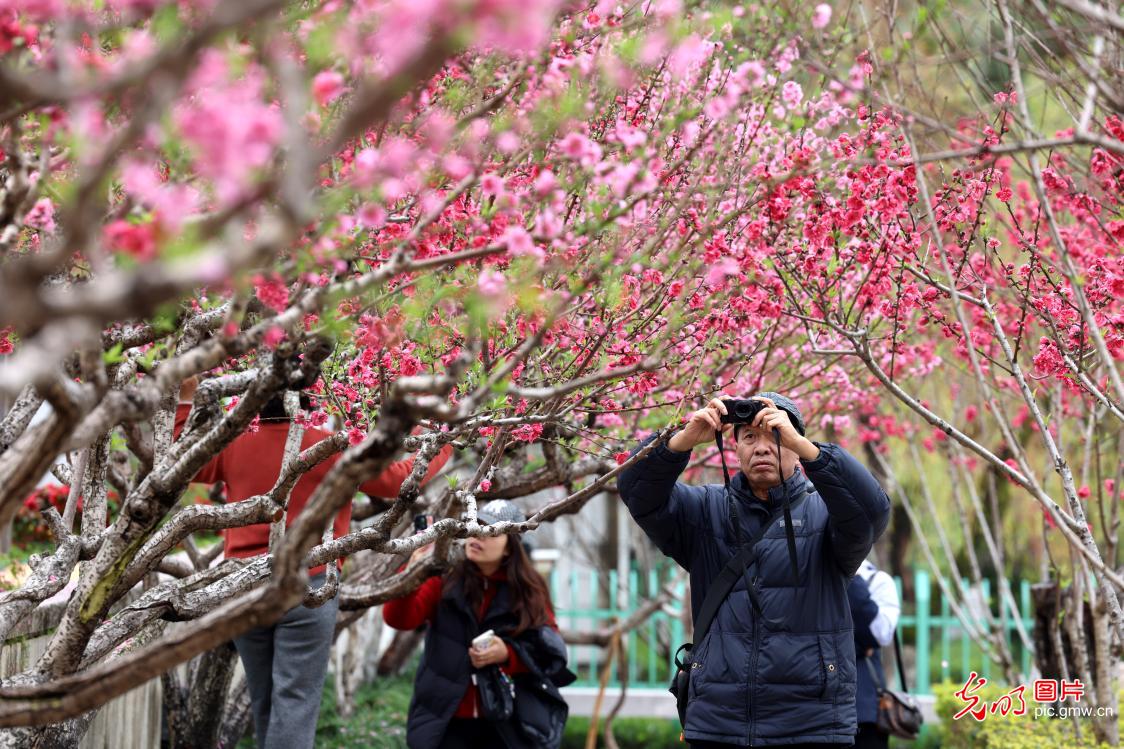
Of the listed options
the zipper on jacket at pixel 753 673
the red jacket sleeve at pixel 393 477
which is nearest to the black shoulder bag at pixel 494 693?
the red jacket sleeve at pixel 393 477

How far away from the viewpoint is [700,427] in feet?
13.0

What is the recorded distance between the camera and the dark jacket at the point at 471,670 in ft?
16.9

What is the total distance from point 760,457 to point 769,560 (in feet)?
1.14

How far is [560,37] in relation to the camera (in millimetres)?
3533

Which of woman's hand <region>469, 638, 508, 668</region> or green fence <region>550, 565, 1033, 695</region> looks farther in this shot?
green fence <region>550, 565, 1033, 695</region>

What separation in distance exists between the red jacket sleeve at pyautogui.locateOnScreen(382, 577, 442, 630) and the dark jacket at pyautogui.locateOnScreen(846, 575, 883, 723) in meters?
1.88

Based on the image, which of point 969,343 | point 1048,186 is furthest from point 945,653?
point 969,343

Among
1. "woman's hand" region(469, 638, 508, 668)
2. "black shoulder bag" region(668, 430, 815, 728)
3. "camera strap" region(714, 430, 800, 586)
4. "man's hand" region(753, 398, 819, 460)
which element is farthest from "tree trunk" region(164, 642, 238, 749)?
"man's hand" region(753, 398, 819, 460)

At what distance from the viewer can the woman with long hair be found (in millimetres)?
5156

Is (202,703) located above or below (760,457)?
below

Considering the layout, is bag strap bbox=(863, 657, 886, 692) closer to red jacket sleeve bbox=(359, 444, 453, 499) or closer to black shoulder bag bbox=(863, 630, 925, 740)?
black shoulder bag bbox=(863, 630, 925, 740)

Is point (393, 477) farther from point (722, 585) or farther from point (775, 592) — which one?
point (775, 592)

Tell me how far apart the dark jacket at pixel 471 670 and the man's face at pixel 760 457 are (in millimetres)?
1547

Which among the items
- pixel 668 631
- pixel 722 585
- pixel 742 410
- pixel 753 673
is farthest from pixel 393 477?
pixel 668 631
